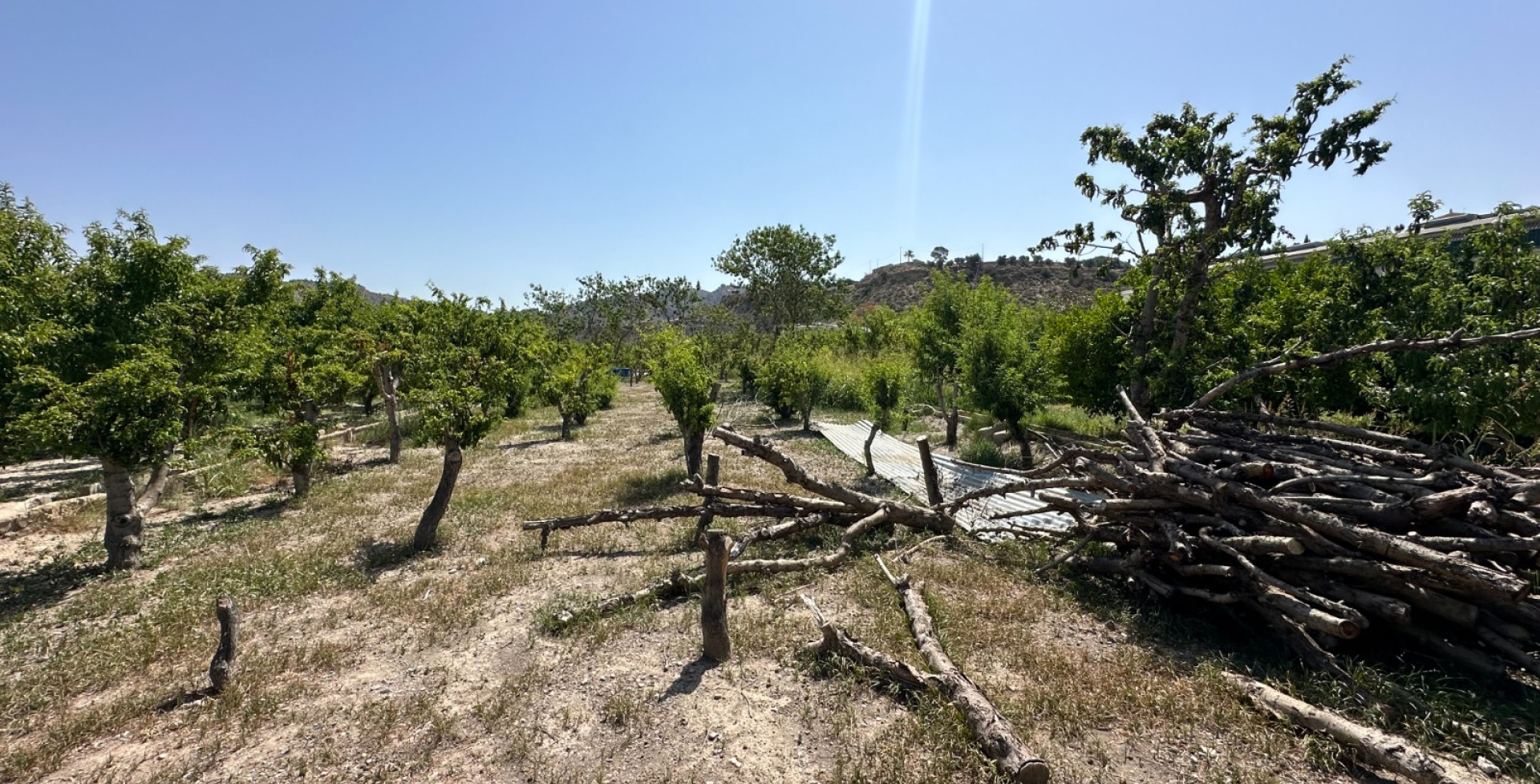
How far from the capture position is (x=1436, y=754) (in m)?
3.89

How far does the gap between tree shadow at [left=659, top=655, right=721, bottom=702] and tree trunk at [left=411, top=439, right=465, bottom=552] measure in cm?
542

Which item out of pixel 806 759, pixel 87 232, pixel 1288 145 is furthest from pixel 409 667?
pixel 1288 145

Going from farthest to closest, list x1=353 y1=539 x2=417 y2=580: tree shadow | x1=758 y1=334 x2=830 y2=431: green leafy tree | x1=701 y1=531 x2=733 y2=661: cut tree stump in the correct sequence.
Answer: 1. x1=758 y1=334 x2=830 y2=431: green leafy tree
2. x1=353 y1=539 x2=417 y2=580: tree shadow
3. x1=701 y1=531 x2=733 y2=661: cut tree stump

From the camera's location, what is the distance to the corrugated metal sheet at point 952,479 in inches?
368

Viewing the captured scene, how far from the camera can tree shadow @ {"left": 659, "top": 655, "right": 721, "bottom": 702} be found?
514 centimetres

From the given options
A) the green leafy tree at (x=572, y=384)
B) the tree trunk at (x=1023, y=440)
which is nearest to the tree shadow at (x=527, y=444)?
the green leafy tree at (x=572, y=384)

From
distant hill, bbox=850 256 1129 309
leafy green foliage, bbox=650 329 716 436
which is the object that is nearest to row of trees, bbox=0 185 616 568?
leafy green foliage, bbox=650 329 716 436

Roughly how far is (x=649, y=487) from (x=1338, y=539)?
10.5 metres

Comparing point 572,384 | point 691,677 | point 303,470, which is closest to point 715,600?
point 691,677

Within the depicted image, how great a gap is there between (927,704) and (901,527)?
4.66m

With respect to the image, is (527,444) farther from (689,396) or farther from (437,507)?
(437,507)

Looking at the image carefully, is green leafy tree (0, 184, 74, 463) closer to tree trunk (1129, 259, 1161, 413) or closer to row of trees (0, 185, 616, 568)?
row of trees (0, 185, 616, 568)

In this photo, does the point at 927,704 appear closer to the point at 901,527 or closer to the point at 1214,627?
the point at 1214,627

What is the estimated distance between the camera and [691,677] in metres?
5.38
